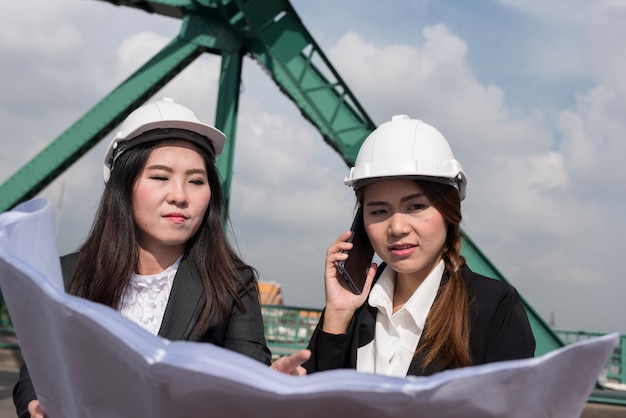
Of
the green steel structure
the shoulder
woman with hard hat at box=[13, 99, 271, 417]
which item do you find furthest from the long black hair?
the green steel structure

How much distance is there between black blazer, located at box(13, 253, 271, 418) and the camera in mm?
1965

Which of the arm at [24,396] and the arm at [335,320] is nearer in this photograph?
the arm at [24,396]

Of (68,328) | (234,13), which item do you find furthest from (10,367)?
(68,328)

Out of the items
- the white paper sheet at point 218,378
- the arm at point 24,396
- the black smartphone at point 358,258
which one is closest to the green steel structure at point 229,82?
the black smartphone at point 358,258

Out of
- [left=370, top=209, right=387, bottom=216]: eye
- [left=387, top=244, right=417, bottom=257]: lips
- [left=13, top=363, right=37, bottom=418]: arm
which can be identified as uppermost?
[left=370, top=209, right=387, bottom=216]: eye

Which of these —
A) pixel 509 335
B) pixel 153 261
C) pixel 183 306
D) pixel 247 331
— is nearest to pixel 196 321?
pixel 183 306

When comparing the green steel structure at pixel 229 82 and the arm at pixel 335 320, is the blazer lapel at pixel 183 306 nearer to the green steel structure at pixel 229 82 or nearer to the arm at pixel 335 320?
the arm at pixel 335 320

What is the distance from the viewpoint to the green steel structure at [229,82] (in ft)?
24.2

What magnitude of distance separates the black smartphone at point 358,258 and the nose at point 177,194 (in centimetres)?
58

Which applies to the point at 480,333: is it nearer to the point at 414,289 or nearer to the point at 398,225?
the point at 414,289

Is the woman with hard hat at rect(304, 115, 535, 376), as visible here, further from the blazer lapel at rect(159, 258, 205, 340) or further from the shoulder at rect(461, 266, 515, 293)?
the blazer lapel at rect(159, 258, 205, 340)

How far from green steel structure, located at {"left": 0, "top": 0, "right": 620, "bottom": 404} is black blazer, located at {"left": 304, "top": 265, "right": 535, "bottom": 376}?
16.2ft

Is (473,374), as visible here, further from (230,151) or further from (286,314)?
(286,314)

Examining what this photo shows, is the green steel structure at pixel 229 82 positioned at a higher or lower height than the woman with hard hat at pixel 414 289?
higher
